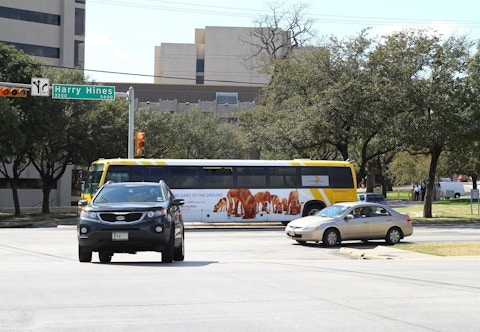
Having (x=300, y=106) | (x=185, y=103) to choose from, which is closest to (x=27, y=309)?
(x=300, y=106)

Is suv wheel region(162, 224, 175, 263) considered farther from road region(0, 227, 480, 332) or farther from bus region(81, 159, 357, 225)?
bus region(81, 159, 357, 225)

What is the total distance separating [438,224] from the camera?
40.2 m

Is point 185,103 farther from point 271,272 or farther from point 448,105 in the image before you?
point 271,272

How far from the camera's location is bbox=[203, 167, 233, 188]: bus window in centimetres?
3512

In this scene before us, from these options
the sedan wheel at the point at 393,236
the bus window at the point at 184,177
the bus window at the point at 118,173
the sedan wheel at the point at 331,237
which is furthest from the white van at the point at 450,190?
the sedan wheel at the point at 331,237

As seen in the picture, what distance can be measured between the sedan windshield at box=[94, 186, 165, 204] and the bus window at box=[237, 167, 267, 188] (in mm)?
19090

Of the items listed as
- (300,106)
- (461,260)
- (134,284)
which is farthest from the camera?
(300,106)

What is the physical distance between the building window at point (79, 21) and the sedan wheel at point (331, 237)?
5928 centimetres

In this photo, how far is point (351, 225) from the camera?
82.9 feet

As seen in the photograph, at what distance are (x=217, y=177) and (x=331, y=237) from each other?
11.2m

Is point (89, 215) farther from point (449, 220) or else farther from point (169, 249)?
point (449, 220)

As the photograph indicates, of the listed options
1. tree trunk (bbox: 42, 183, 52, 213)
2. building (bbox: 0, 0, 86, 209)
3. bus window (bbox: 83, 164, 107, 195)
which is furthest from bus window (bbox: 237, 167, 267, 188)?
building (bbox: 0, 0, 86, 209)

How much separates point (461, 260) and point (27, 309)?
40.8 feet

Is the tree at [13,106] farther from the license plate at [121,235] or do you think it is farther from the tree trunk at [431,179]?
the license plate at [121,235]
